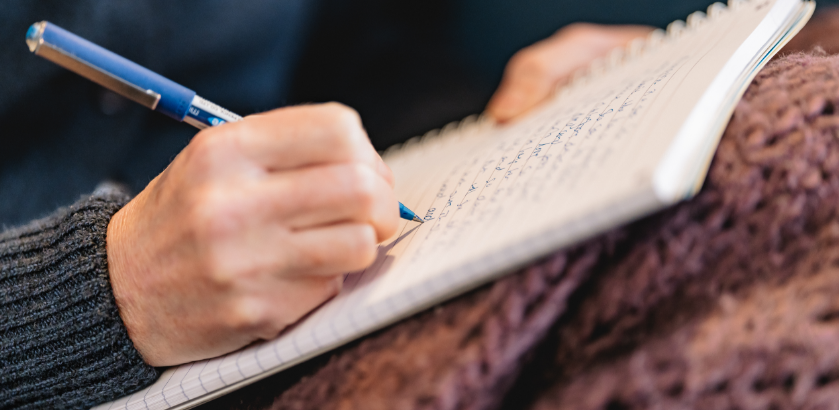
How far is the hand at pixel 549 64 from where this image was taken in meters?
0.60

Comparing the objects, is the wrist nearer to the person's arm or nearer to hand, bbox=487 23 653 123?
the person's arm

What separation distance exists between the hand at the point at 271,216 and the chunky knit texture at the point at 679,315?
51 mm

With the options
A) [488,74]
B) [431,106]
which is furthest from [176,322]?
[488,74]

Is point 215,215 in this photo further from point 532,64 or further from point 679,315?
point 532,64

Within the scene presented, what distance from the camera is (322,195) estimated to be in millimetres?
250

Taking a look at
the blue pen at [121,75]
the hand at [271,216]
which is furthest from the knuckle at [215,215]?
the blue pen at [121,75]

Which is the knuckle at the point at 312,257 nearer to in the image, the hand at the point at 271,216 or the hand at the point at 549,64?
the hand at the point at 271,216

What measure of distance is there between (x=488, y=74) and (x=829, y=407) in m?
0.70

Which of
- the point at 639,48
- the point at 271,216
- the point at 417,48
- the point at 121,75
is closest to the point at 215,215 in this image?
the point at 271,216

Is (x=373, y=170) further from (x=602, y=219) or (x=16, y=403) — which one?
(x=16, y=403)

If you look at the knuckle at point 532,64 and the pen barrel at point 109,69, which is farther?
the knuckle at point 532,64

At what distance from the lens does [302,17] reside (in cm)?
72

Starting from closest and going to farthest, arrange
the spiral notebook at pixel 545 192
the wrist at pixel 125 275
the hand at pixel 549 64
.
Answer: the spiral notebook at pixel 545 192 → the wrist at pixel 125 275 → the hand at pixel 549 64

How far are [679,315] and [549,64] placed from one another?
0.47 metres
